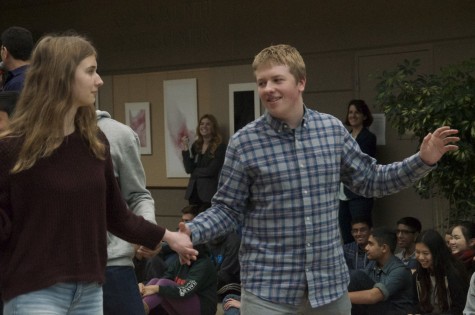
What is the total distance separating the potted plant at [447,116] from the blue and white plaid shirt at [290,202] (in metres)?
3.93

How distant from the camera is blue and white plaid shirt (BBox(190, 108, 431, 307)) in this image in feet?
12.5

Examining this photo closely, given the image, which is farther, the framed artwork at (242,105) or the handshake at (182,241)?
the framed artwork at (242,105)

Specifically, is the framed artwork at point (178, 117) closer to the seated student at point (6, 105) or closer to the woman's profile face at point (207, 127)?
the woman's profile face at point (207, 127)

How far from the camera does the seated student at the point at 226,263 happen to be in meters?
8.52

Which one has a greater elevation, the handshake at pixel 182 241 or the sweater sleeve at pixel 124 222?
the sweater sleeve at pixel 124 222

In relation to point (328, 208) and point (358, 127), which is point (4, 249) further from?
point (358, 127)

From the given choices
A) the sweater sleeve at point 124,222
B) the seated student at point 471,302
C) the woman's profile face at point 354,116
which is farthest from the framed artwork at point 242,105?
the sweater sleeve at point 124,222

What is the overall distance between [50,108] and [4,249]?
53 cm

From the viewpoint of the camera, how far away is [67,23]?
13.3 metres

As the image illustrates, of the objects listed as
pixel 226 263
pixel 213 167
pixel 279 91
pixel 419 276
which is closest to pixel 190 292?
pixel 226 263

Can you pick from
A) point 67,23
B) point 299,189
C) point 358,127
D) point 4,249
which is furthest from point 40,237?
point 67,23

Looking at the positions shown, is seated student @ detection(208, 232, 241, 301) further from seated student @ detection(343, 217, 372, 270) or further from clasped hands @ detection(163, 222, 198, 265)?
clasped hands @ detection(163, 222, 198, 265)

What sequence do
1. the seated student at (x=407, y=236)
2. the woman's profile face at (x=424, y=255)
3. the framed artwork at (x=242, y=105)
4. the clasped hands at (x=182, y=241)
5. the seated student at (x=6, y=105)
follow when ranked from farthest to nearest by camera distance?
the framed artwork at (x=242, y=105), the seated student at (x=407, y=236), the woman's profile face at (x=424, y=255), the seated student at (x=6, y=105), the clasped hands at (x=182, y=241)

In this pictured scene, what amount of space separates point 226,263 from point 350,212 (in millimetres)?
1825
